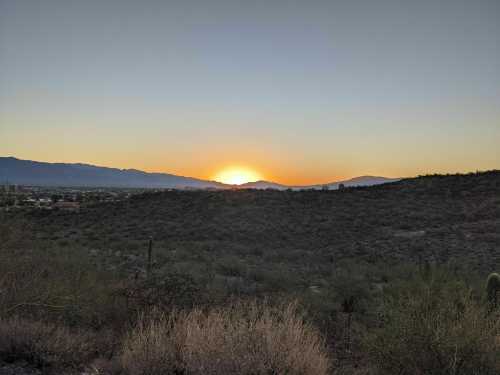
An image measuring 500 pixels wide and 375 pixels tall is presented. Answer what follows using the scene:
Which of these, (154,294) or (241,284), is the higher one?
(154,294)

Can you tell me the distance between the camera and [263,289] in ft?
47.9

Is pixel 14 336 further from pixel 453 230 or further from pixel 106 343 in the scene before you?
pixel 453 230

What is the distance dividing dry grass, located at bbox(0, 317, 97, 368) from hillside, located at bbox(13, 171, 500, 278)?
11403mm

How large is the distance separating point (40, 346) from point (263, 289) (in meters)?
8.89

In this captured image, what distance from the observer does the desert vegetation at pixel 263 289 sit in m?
6.27

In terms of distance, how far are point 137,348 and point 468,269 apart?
16.3 metres

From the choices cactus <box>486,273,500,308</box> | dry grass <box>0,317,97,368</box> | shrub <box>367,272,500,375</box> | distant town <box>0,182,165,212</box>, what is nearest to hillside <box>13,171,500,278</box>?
distant town <box>0,182,165,212</box>

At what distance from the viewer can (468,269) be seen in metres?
18.1

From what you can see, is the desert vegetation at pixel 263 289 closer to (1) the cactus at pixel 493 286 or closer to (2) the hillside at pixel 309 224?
(1) the cactus at pixel 493 286

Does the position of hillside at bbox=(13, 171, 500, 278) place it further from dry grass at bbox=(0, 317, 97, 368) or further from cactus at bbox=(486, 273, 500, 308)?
dry grass at bbox=(0, 317, 97, 368)

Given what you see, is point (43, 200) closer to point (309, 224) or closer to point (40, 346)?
point (309, 224)

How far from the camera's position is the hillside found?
75.9 ft

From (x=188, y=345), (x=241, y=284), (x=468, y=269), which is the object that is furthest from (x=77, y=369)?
(x=468, y=269)

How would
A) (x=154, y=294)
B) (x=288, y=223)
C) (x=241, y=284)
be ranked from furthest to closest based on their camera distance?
1. (x=288, y=223)
2. (x=241, y=284)
3. (x=154, y=294)
